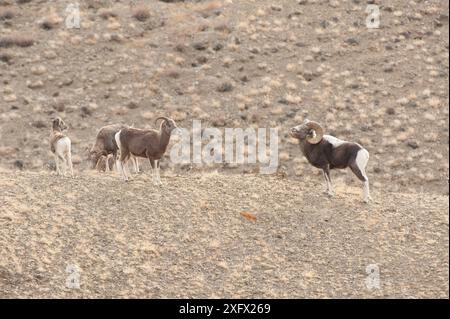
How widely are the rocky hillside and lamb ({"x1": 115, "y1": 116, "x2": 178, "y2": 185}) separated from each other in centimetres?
1402

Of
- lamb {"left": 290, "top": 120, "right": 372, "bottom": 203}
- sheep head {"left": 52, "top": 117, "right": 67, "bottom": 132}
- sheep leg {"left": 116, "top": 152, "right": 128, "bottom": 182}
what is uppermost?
sheep head {"left": 52, "top": 117, "right": 67, "bottom": 132}

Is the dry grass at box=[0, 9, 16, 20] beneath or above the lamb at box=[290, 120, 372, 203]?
beneath

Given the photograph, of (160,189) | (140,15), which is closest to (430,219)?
(160,189)

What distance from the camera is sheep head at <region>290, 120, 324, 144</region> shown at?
21.6 m

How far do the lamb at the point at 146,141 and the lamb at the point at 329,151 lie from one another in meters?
3.37

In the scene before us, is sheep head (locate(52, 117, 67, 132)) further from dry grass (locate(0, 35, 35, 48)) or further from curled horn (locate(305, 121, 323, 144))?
dry grass (locate(0, 35, 35, 48))

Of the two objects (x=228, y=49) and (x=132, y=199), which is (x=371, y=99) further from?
(x=132, y=199)

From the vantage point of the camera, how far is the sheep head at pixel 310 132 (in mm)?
21578

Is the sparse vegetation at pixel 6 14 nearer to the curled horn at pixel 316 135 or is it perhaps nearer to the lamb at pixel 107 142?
the lamb at pixel 107 142

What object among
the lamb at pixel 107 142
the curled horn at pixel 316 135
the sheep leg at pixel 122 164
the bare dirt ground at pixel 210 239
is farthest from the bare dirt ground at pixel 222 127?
the curled horn at pixel 316 135

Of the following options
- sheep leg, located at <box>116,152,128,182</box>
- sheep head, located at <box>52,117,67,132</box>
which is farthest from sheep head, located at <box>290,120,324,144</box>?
sheep head, located at <box>52,117,67,132</box>

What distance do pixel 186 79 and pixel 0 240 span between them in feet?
89.0

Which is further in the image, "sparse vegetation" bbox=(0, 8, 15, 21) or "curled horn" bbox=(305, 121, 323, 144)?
"sparse vegetation" bbox=(0, 8, 15, 21)
